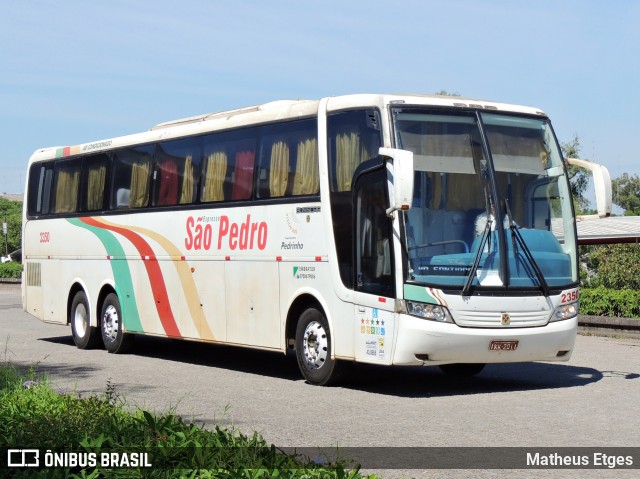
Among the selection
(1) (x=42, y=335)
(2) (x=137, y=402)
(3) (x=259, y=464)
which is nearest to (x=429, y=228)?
(2) (x=137, y=402)

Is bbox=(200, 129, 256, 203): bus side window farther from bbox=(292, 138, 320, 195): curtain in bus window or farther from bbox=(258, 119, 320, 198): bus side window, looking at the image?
bbox=(292, 138, 320, 195): curtain in bus window

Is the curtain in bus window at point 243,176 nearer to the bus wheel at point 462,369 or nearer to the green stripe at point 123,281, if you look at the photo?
the bus wheel at point 462,369

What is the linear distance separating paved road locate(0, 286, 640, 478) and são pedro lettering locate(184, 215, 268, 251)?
5.93 feet

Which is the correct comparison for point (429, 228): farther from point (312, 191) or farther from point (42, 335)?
point (42, 335)

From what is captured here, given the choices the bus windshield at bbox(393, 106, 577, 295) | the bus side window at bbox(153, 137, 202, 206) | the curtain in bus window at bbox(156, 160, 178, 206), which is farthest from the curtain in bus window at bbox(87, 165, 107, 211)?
the bus windshield at bbox(393, 106, 577, 295)

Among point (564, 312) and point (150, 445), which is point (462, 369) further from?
point (150, 445)

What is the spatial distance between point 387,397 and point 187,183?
5.82 meters

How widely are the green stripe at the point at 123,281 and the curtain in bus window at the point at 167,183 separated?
1.67 m

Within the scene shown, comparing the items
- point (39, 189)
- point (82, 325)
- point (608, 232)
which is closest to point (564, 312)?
point (82, 325)

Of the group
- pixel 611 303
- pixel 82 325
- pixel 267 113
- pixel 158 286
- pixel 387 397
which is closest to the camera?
pixel 387 397

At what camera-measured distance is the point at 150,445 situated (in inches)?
293

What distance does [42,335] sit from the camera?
23.8 meters

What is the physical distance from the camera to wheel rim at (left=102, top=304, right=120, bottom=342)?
2016 cm

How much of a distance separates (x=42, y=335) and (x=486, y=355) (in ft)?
41.9
